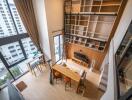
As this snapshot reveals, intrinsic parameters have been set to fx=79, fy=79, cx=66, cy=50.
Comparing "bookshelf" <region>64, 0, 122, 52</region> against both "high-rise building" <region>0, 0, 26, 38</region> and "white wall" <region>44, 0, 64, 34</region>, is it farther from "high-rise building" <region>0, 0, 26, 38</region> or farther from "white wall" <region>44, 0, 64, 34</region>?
"high-rise building" <region>0, 0, 26, 38</region>

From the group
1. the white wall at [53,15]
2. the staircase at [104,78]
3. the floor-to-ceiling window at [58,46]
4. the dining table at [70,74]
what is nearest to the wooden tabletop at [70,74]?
the dining table at [70,74]

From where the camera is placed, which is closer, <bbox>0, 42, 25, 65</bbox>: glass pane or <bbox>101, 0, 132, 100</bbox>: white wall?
<bbox>101, 0, 132, 100</bbox>: white wall

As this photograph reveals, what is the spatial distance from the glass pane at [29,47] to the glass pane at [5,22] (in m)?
0.73

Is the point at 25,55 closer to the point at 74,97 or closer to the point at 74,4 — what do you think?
the point at 74,97

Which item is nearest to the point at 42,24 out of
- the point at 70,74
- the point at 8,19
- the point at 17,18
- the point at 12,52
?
the point at 17,18

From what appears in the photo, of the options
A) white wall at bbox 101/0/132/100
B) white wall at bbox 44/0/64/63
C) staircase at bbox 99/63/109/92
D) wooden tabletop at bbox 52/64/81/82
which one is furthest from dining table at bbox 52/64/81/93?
white wall at bbox 101/0/132/100

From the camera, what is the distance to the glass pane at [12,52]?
319cm

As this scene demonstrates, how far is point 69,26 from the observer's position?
443cm

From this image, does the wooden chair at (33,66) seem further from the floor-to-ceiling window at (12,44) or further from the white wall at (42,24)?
the white wall at (42,24)

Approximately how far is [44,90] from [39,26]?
2.94 m

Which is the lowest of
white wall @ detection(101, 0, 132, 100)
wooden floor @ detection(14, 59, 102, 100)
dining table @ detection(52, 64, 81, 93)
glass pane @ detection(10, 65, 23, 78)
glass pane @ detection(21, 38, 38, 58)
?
wooden floor @ detection(14, 59, 102, 100)

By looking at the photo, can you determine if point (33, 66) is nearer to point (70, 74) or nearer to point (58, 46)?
point (58, 46)

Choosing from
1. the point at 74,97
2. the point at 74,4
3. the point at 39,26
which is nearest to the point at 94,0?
the point at 74,4

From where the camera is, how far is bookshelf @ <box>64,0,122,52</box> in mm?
3242
